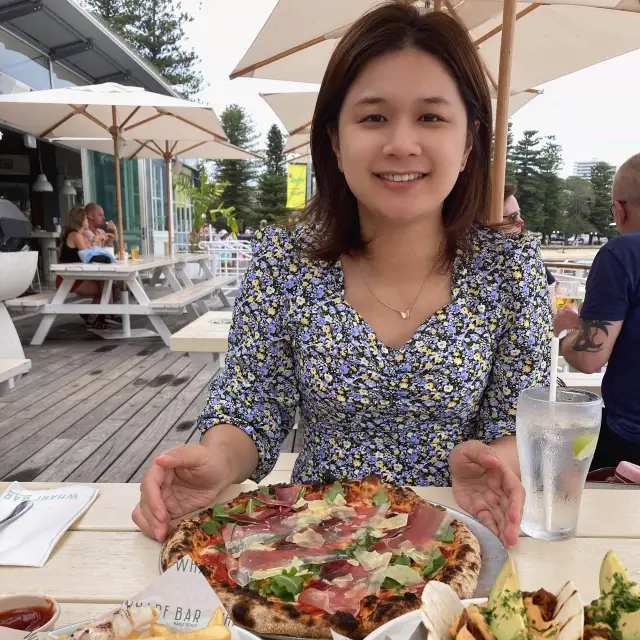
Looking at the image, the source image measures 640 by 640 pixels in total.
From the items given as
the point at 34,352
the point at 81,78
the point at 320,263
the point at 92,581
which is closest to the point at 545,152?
the point at 320,263

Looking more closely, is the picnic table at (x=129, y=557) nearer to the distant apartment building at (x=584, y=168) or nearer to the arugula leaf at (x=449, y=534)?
the arugula leaf at (x=449, y=534)

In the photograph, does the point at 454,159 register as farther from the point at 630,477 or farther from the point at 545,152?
the point at 545,152

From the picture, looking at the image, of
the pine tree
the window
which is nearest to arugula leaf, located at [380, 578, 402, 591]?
the window

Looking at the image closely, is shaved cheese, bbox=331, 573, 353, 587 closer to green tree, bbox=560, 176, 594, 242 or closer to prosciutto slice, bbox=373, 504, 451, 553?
prosciutto slice, bbox=373, 504, 451, 553

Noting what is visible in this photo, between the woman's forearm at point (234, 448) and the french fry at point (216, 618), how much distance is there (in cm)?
60

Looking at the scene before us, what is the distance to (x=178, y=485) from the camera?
1.08 metres

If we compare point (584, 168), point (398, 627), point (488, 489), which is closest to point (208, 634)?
point (398, 627)

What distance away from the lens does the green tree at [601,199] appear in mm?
2803

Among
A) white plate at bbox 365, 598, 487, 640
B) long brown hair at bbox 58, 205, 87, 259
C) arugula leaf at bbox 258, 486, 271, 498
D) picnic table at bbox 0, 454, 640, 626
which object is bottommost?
picnic table at bbox 0, 454, 640, 626

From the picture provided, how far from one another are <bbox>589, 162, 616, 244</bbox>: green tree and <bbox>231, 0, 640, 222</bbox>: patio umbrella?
50 centimetres

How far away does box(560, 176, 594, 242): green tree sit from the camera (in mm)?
3473

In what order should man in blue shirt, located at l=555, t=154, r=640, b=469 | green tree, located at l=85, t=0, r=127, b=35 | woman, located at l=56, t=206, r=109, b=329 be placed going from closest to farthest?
man in blue shirt, located at l=555, t=154, r=640, b=469 < woman, located at l=56, t=206, r=109, b=329 < green tree, located at l=85, t=0, r=127, b=35

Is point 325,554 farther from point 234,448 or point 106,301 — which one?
point 106,301

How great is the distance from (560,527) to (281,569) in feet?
1.54
